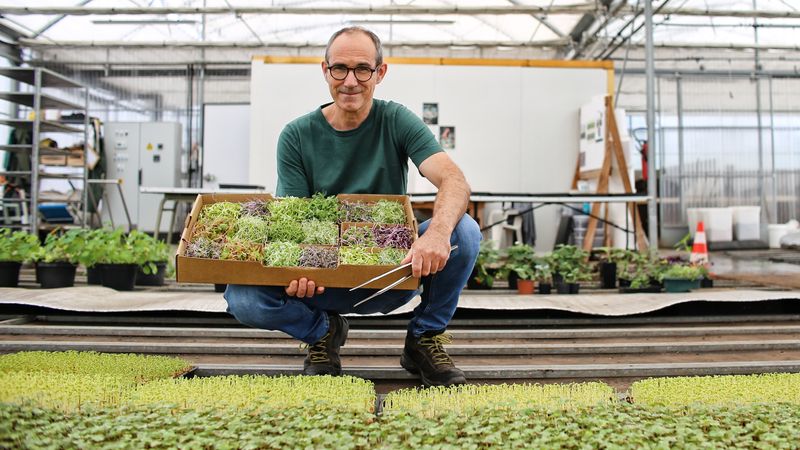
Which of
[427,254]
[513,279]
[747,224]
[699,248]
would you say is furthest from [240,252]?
[747,224]

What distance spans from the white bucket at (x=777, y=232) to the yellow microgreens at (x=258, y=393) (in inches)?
402

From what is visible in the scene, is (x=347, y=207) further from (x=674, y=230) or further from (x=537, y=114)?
(x=674, y=230)

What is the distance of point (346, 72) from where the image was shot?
2.03m

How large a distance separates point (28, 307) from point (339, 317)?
1.83 meters

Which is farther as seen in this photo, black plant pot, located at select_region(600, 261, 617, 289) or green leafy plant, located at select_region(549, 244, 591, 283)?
black plant pot, located at select_region(600, 261, 617, 289)

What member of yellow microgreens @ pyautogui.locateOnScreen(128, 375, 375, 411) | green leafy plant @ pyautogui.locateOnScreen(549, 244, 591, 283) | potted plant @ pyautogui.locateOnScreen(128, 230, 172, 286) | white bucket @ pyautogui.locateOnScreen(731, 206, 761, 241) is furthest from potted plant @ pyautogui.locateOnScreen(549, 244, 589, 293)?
white bucket @ pyautogui.locateOnScreen(731, 206, 761, 241)

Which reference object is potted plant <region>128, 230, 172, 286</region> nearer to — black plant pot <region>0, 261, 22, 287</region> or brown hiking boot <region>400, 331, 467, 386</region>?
black plant pot <region>0, 261, 22, 287</region>

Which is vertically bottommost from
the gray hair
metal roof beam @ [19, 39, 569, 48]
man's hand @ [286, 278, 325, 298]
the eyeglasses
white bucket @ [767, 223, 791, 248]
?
man's hand @ [286, 278, 325, 298]

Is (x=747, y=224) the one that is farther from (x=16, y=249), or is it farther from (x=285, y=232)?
(x=16, y=249)

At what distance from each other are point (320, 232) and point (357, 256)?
0.21 m

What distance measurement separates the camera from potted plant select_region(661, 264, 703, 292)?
13.5 ft

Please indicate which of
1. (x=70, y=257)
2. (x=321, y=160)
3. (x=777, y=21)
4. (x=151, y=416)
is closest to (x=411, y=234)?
(x=321, y=160)

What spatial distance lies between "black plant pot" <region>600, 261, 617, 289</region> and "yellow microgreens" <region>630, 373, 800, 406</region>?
2.61m

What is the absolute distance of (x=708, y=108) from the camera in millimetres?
10438
